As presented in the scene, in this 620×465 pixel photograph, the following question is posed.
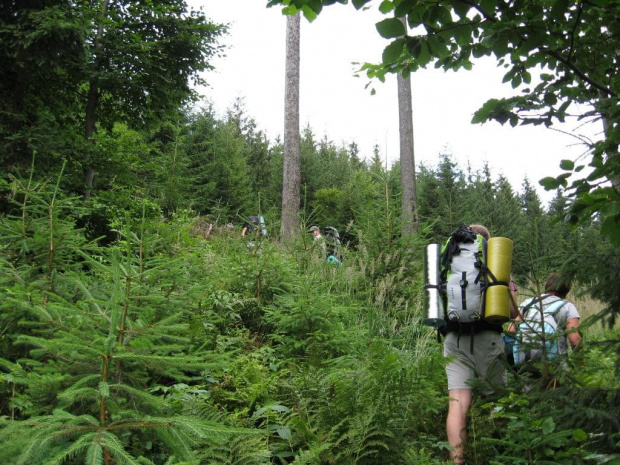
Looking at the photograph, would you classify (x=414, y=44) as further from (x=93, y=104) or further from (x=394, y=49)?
(x=93, y=104)

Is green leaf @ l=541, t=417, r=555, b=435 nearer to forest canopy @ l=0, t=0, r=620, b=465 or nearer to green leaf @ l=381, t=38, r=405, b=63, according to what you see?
forest canopy @ l=0, t=0, r=620, b=465

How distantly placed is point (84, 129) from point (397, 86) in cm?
716

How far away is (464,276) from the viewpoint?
322 cm

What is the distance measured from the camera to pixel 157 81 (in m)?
8.69

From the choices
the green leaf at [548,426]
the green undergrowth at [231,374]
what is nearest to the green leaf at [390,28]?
the green undergrowth at [231,374]

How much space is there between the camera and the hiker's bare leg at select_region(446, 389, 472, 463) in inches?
120

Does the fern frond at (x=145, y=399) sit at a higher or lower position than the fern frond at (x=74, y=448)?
higher

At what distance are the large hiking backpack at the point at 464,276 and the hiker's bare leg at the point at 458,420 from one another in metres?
0.50

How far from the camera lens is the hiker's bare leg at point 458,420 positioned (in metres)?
3.06

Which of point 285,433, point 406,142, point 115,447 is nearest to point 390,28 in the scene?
point 115,447

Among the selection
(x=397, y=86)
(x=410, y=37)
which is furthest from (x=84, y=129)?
(x=410, y=37)

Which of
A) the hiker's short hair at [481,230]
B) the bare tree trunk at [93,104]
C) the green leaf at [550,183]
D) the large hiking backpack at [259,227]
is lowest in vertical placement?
the green leaf at [550,183]

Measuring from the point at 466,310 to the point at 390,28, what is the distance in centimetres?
201

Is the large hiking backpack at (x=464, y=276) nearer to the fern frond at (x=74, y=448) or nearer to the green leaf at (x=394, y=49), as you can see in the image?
the green leaf at (x=394, y=49)
